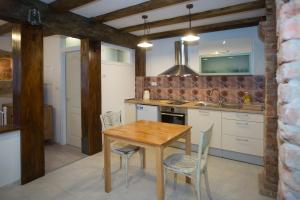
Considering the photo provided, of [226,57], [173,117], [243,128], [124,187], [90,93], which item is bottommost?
[124,187]

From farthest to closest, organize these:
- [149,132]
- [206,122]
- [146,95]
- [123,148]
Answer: [146,95]
[206,122]
[123,148]
[149,132]

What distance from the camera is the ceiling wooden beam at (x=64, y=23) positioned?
2.34m

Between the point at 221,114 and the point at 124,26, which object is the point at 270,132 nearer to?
the point at 221,114

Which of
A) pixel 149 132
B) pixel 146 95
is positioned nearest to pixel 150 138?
pixel 149 132

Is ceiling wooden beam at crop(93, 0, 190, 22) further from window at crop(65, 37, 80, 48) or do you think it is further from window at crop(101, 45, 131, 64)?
window at crop(65, 37, 80, 48)

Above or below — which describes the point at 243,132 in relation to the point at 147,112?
below

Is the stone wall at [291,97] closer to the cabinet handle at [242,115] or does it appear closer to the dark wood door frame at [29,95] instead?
the cabinet handle at [242,115]

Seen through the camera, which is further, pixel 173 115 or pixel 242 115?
pixel 173 115

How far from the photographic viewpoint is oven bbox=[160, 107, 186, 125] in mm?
3727

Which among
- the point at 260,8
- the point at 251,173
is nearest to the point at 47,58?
the point at 260,8

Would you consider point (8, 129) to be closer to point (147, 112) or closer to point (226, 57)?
point (147, 112)

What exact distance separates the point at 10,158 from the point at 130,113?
2.30 metres

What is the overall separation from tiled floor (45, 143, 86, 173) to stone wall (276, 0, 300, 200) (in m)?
2.92

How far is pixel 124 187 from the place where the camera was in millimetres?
2502
